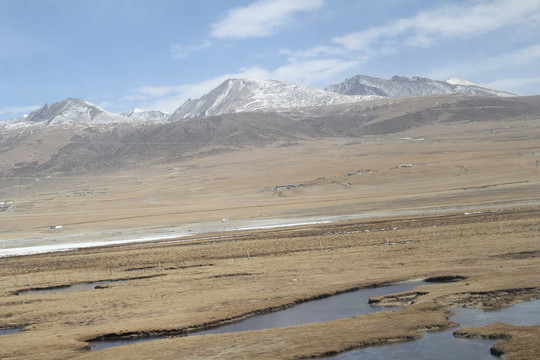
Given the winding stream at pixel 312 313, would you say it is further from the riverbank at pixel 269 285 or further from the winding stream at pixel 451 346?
the winding stream at pixel 451 346

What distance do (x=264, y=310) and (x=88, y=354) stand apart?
931 centimetres

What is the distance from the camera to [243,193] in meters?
147

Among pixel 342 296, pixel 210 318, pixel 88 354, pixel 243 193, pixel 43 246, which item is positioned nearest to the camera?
pixel 88 354

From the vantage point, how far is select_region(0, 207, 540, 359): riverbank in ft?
74.6

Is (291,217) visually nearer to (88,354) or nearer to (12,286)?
(12,286)

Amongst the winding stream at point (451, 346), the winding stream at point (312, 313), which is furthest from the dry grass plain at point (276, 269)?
the winding stream at point (312, 313)

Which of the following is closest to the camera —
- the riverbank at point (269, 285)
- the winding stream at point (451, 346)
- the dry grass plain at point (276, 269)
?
the winding stream at point (451, 346)

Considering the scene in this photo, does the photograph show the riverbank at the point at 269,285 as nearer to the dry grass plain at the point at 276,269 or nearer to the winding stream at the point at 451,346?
the dry grass plain at the point at 276,269

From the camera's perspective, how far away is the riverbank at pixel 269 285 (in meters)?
22.8

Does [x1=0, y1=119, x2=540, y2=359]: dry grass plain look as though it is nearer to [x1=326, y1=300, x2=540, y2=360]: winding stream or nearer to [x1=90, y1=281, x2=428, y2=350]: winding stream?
[x1=326, y1=300, x2=540, y2=360]: winding stream

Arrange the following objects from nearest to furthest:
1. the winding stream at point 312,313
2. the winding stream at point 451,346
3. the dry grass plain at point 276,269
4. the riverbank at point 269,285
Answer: the winding stream at point 451,346, the riverbank at point 269,285, the dry grass plain at point 276,269, the winding stream at point 312,313

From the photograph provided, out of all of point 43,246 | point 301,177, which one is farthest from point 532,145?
point 43,246

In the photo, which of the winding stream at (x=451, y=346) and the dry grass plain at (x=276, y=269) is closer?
the winding stream at (x=451, y=346)

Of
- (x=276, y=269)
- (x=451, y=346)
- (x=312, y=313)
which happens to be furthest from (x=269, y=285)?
(x=451, y=346)
